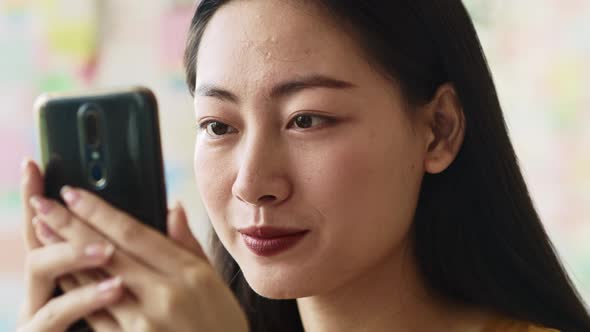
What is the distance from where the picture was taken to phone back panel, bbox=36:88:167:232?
2.29 feet

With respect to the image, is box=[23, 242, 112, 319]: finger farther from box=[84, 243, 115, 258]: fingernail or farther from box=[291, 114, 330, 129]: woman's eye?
box=[291, 114, 330, 129]: woman's eye

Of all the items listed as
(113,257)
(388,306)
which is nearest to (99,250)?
(113,257)

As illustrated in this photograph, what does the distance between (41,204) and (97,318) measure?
4.3 inches

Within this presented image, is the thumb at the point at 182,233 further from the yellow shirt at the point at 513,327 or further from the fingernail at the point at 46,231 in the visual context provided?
the yellow shirt at the point at 513,327

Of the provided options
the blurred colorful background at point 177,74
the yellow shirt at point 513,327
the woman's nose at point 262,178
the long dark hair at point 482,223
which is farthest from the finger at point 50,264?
the blurred colorful background at point 177,74

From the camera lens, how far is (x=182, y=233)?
2.35 feet

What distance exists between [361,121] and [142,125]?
30 centimetres

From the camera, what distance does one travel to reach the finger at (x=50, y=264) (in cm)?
66

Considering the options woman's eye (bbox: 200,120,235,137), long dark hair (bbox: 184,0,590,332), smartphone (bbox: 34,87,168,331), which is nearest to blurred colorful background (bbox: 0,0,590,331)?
long dark hair (bbox: 184,0,590,332)

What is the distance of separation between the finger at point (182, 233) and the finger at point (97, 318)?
0.29 feet

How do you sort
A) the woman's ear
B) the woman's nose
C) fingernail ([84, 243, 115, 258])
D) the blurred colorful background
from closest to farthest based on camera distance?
fingernail ([84, 243, 115, 258]), the woman's nose, the woman's ear, the blurred colorful background

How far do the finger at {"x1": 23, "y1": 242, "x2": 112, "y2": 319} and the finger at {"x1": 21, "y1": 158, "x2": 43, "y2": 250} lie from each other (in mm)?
12

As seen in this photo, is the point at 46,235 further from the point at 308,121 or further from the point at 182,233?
the point at 308,121

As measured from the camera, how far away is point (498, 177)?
3.47 ft
